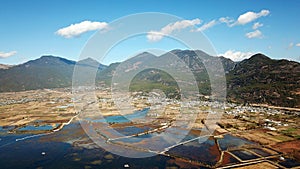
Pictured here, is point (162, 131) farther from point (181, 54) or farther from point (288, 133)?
point (181, 54)

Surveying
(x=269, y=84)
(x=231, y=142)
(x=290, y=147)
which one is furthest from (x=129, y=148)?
(x=269, y=84)

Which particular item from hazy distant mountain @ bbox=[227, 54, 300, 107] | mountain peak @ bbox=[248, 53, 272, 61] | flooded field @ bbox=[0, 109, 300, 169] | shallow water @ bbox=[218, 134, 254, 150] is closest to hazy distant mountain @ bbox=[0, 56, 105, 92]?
hazy distant mountain @ bbox=[227, 54, 300, 107]

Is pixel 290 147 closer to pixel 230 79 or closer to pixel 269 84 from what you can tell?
pixel 269 84

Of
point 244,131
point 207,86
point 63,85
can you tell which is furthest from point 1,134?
point 63,85

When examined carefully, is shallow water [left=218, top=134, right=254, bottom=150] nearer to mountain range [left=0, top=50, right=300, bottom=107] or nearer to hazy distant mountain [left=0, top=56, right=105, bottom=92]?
mountain range [left=0, top=50, right=300, bottom=107]

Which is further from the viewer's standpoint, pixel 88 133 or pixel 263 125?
pixel 263 125

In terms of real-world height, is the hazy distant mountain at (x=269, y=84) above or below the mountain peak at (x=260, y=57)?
below

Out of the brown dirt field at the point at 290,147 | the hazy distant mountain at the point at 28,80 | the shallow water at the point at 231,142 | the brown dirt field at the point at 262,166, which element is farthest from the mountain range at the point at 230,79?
the brown dirt field at the point at 262,166

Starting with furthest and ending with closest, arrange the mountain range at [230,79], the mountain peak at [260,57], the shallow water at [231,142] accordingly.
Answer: the mountain peak at [260,57], the mountain range at [230,79], the shallow water at [231,142]

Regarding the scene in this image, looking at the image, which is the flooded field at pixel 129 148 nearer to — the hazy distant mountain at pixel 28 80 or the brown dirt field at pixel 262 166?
the brown dirt field at pixel 262 166
